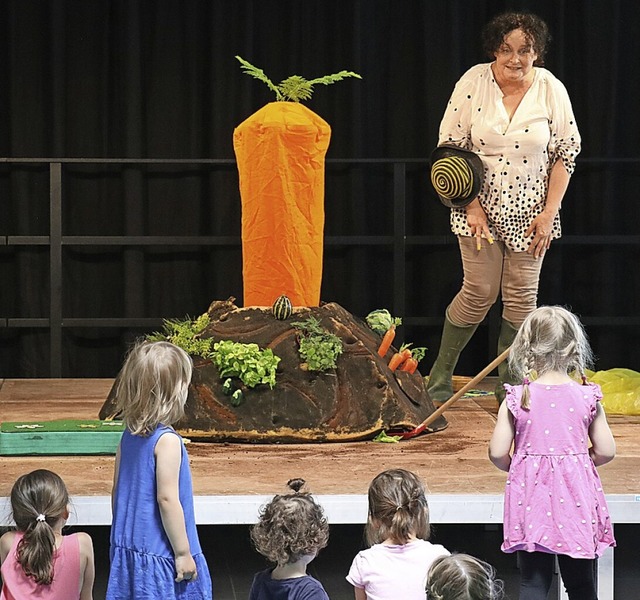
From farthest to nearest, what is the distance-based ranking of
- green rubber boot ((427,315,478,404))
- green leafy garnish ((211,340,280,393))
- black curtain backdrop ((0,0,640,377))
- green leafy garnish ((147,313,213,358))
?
black curtain backdrop ((0,0,640,377)), green rubber boot ((427,315,478,404)), green leafy garnish ((147,313,213,358)), green leafy garnish ((211,340,280,393))

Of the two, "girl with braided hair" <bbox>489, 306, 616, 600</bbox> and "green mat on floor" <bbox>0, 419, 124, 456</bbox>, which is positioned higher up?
"girl with braided hair" <bbox>489, 306, 616, 600</bbox>

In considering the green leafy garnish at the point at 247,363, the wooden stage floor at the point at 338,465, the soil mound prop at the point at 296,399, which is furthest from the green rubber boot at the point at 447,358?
the green leafy garnish at the point at 247,363

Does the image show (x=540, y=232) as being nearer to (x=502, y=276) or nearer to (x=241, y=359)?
(x=502, y=276)

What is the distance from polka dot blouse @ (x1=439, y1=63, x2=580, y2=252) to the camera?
172 inches

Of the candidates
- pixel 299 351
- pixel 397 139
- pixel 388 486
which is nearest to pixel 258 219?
pixel 299 351

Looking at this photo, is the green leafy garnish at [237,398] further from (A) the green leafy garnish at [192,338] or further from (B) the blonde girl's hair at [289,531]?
(B) the blonde girl's hair at [289,531]

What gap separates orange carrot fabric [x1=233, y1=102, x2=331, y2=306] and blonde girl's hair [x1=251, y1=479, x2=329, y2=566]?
6.97 feet

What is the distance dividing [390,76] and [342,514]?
10.3 ft

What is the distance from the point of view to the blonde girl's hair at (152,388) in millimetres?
2293

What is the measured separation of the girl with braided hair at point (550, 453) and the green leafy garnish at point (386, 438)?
4.74 ft

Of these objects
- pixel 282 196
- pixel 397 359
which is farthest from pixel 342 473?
pixel 282 196

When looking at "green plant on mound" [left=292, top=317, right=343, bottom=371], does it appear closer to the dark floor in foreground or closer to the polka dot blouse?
the dark floor in foreground

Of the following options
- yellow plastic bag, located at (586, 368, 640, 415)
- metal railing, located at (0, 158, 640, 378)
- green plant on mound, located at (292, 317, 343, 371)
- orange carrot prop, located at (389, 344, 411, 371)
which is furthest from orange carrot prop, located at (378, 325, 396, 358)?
metal railing, located at (0, 158, 640, 378)

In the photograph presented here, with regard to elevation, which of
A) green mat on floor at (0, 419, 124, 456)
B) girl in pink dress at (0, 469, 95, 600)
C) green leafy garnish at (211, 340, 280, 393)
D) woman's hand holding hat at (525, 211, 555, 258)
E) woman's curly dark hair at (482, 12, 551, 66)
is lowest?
green mat on floor at (0, 419, 124, 456)
